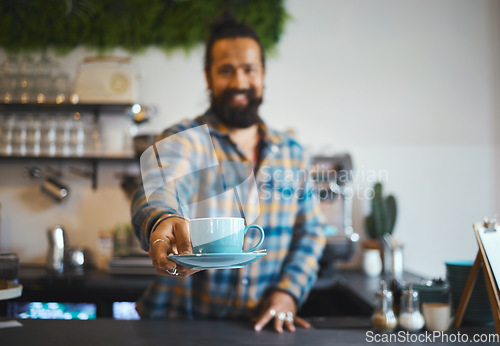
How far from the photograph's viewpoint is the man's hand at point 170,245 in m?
0.84

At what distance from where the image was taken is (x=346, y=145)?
3131 millimetres

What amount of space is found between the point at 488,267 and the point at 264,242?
0.70 metres

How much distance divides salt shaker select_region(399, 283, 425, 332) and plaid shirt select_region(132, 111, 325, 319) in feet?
1.12

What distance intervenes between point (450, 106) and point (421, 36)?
52cm

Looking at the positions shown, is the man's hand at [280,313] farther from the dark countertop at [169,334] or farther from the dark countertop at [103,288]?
the dark countertop at [103,288]

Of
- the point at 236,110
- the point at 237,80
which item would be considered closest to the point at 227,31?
the point at 237,80

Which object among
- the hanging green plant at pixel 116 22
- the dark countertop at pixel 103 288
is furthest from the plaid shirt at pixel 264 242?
the hanging green plant at pixel 116 22

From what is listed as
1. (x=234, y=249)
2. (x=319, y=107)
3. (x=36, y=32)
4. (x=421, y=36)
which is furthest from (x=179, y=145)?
(x=421, y=36)

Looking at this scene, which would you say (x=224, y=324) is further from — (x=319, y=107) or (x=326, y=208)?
(x=319, y=107)

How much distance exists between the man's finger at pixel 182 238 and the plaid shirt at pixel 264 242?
0.40 metres

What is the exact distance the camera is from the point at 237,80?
5.57 feet

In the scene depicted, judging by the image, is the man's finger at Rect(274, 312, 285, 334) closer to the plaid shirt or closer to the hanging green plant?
the plaid shirt

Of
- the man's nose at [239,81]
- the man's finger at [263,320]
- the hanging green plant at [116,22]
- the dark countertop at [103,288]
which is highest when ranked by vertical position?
the hanging green plant at [116,22]

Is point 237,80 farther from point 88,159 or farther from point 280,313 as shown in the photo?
point 88,159
